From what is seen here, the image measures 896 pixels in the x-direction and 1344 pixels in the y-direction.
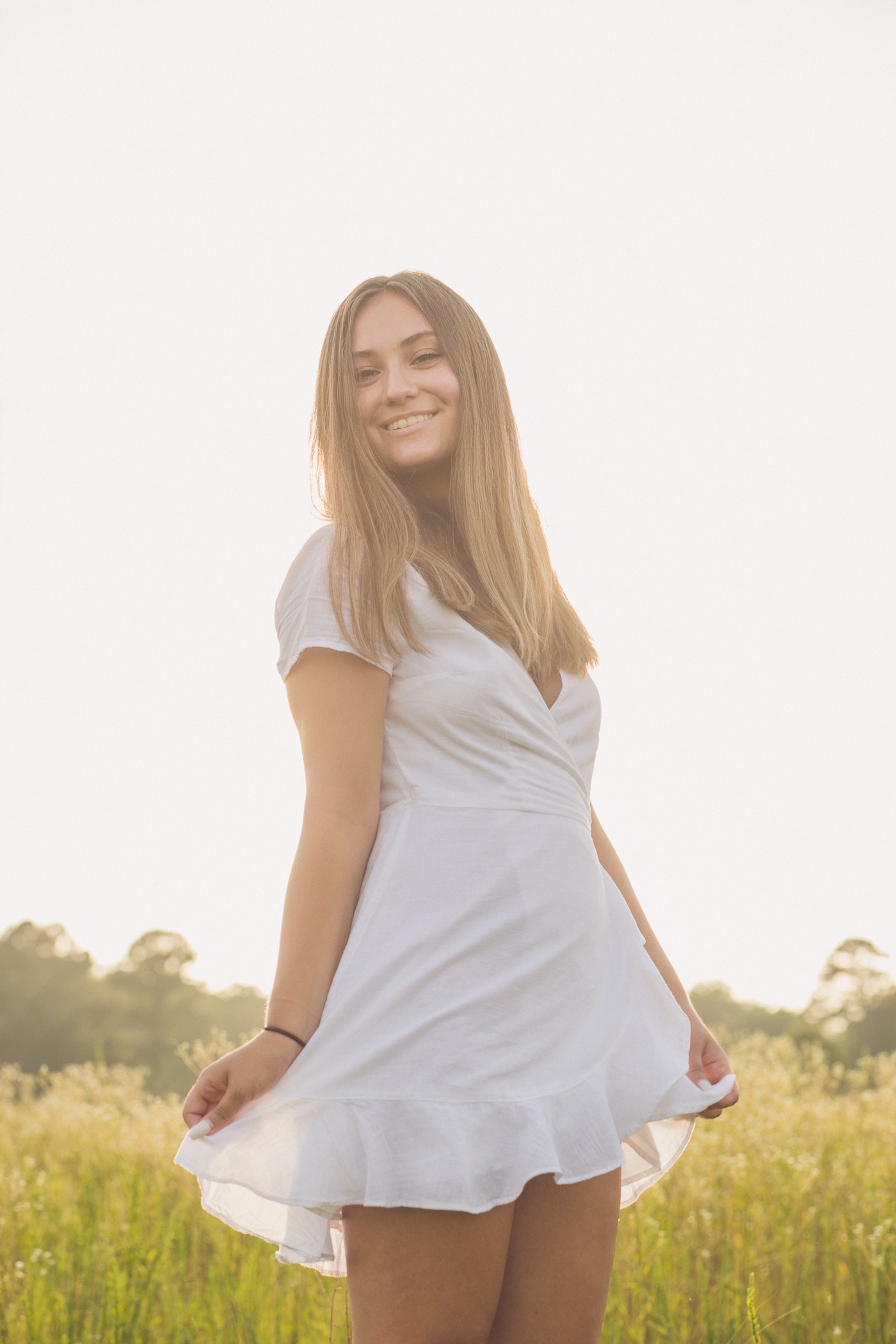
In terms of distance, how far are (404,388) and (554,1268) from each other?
1427mm

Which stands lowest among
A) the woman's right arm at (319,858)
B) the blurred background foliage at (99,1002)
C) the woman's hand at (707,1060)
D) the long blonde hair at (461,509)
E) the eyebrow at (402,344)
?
the blurred background foliage at (99,1002)

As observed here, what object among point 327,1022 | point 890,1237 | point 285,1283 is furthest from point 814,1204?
point 327,1022

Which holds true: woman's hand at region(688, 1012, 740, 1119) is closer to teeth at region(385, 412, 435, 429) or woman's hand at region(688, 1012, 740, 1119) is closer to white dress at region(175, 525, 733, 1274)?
white dress at region(175, 525, 733, 1274)

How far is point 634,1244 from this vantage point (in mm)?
2834

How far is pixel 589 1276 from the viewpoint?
57.0 inches

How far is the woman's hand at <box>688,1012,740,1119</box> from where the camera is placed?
1.66 metres

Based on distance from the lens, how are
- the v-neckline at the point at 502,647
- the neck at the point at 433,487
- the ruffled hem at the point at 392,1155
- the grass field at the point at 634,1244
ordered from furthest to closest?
the grass field at the point at 634,1244 → the neck at the point at 433,487 → the v-neckline at the point at 502,647 → the ruffled hem at the point at 392,1155

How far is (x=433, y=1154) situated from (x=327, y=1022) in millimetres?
204

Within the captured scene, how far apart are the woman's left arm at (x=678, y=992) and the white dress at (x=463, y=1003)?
0.08 meters

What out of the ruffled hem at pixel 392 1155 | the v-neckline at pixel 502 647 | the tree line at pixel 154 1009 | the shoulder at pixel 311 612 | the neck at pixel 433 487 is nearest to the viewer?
the ruffled hem at pixel 392 1155

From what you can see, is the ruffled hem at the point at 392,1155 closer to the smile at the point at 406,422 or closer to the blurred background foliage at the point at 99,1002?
the smile at the point at 406,422

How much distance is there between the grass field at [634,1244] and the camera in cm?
249

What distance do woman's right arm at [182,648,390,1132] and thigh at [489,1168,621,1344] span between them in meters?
0.43

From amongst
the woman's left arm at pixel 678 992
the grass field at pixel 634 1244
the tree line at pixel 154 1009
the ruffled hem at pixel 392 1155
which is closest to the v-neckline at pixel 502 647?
the woman's left arm at pixel 678 992
